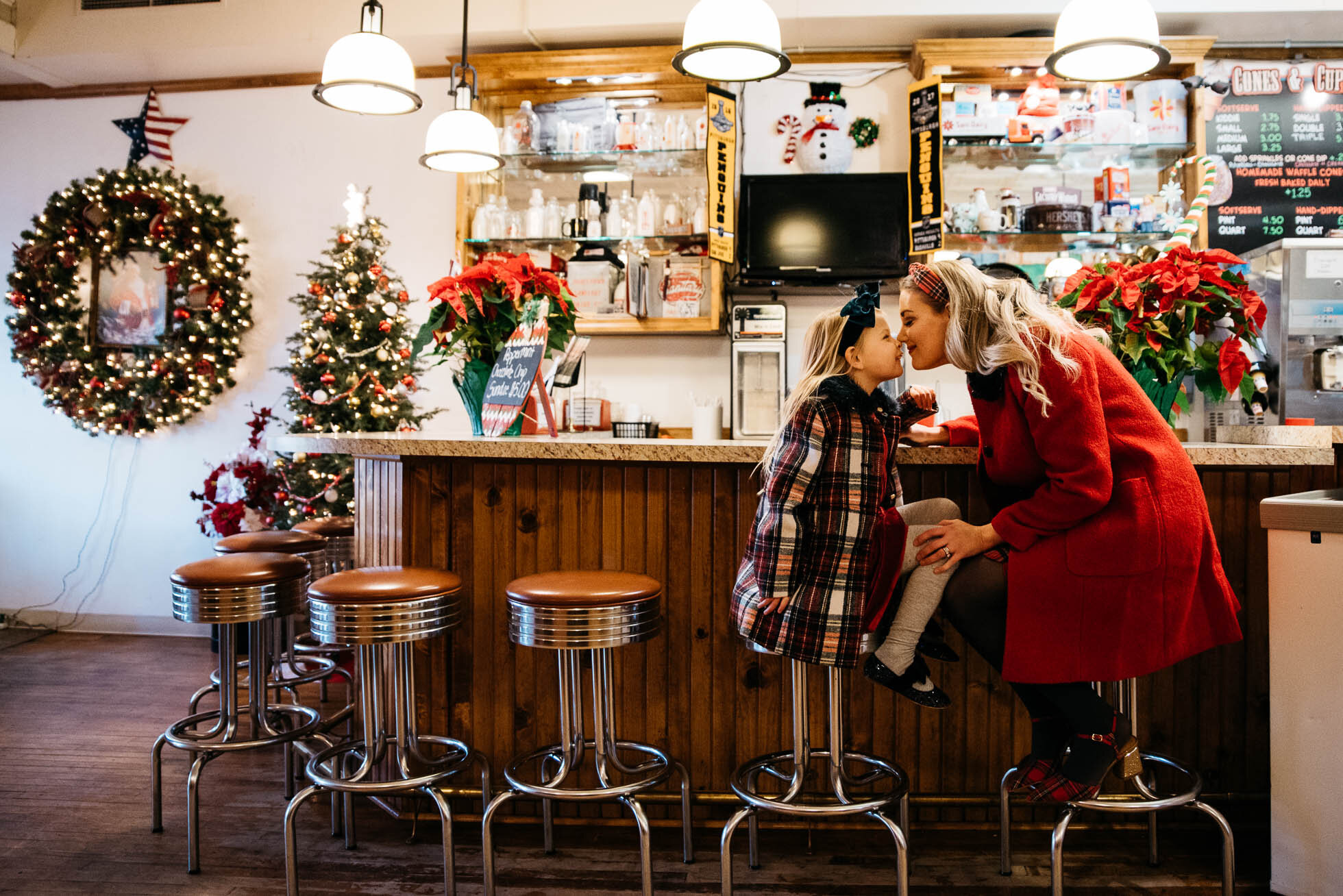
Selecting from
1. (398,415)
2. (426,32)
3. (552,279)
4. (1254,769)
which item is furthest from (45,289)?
(1254,769)

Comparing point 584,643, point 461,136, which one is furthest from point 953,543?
point 461,136

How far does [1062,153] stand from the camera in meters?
4.36

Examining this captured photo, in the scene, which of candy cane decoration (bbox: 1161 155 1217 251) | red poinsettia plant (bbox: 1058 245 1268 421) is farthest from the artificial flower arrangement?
candy cane decoration (bbox: 1161 155 1217 251)

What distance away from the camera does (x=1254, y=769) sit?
7.80 ft

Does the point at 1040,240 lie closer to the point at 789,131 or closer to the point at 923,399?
the point at 789,131

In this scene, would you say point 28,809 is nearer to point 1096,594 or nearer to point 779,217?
point 1096,594

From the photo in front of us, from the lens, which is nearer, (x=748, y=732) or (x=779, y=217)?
(x=748, y=732)

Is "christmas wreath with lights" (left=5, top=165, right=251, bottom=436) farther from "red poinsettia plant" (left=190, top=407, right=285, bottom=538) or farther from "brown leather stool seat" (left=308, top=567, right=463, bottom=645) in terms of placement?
"brown leather stool seat" (left=308, top=567, right=463, bottom=645)

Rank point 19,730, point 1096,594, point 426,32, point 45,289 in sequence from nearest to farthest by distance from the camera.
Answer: point 1096,594
point 19,730
point 426,32
point 45,289

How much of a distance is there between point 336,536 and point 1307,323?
12.9 feet

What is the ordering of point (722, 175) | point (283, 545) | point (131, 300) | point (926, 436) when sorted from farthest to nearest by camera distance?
point (131, 300) < point (722, 175) < point (283, 545) < point (926, 436)

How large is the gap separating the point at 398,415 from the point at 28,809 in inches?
95.8

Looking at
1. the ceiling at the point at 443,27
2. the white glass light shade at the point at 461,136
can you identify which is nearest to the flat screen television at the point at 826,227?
the ceiling at the point at 443,27

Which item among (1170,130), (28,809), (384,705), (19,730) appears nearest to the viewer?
(384,705)
